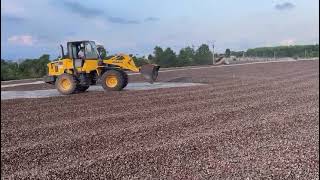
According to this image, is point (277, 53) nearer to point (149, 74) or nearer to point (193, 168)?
point (149, 74)

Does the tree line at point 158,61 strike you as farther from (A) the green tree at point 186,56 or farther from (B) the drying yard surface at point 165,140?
(B) the drying yard surface at point 165,140

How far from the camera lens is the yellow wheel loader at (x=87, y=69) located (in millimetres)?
17672

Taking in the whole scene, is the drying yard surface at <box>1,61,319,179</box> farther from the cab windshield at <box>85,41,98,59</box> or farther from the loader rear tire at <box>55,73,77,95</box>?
the cab windshield at <box>85,41,98,59</box>

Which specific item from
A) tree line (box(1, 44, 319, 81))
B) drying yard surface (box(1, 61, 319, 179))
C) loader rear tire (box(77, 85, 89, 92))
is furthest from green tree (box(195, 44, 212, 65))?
drying yard surface (box(1, 61, 319, 179))

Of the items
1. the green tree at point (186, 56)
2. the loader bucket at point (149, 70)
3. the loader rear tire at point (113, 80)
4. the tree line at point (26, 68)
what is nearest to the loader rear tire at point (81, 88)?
the loader rear tire at point (113, 80)

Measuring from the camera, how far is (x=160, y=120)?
389 inches

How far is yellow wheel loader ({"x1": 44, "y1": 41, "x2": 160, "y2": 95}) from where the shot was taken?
696 inches

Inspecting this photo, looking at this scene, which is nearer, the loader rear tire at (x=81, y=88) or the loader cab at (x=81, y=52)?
the loader cab at (x=81, y=52)

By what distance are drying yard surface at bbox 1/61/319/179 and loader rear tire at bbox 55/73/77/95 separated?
4153 millimetres

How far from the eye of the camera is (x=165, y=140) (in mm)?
7656

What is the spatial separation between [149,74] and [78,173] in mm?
12754

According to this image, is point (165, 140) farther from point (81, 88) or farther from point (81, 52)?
point (81, 88)

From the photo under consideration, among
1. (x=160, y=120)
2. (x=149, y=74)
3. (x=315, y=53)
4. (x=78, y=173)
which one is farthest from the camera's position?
(x=315, y=53)

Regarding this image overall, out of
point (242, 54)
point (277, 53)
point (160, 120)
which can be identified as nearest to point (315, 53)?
point (277, 53)
